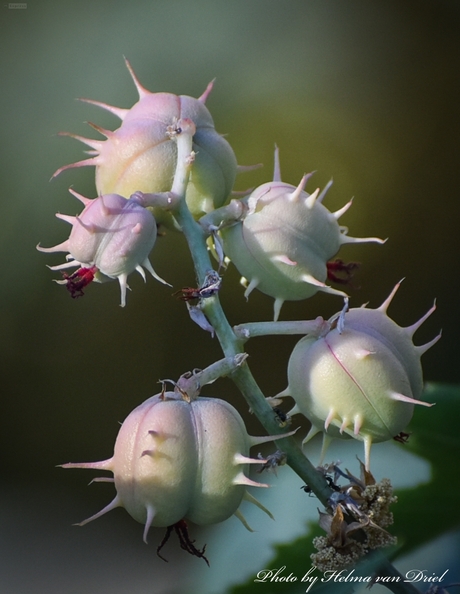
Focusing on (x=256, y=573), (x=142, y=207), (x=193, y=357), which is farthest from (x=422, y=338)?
(x=142, y=207)

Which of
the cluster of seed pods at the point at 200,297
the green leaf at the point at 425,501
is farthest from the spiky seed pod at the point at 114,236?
the green leaf at the point at 425,501

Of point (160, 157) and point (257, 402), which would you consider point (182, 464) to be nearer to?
point (257, 402)

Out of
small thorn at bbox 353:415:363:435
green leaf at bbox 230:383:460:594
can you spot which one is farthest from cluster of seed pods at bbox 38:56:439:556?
green leaf at bbox 230:383:460:594

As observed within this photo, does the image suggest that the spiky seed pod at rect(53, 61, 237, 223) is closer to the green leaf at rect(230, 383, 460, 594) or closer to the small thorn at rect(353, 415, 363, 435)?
the small thorn at rect(353, 415, 363, 435)

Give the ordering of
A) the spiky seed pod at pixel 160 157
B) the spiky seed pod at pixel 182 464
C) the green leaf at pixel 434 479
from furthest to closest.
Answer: the green leaf at pixel 434 479 → the spiky seed pod at pixel 160 157 → the spiky seed pod at pixel 182 464

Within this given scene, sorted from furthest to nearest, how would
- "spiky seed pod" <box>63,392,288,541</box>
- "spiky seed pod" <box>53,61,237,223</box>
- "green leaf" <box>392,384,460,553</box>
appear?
"green leaf" <box>392,384,460,553</box>
"spiky seed pod" <box>53,61,237,223</box>
"spiky seed pod" <box>63,392,288,541</box>

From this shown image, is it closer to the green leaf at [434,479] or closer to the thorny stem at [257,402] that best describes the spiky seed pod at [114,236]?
the thorny stem at [257,402]
